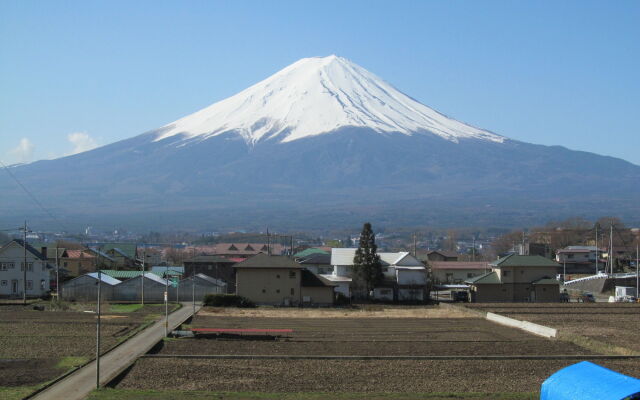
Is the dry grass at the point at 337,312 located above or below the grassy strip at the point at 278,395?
below

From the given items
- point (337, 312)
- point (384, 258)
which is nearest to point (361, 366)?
point (337, 312)

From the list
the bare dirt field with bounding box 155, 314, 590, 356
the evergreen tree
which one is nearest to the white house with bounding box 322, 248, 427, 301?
the evergreen tree

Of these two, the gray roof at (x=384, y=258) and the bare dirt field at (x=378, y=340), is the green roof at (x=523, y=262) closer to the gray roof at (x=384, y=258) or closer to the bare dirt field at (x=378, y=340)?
the gray roof at (x=384, y=258)

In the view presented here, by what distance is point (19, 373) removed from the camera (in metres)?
21.9

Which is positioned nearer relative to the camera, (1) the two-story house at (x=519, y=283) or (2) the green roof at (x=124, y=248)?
(1) the two-story house at (x=519, y=283)

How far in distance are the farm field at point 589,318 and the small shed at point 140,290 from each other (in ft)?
57.3

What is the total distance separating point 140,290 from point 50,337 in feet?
68.4

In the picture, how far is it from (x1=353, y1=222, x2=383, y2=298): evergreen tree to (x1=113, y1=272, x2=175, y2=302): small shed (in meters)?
11.1

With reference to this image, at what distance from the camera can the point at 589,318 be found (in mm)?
38219

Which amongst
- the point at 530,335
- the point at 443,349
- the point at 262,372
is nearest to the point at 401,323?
the point at 530,335

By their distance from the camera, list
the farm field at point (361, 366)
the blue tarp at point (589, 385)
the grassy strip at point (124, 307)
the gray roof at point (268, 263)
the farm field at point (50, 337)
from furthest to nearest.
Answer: the gray roof at point (268, 263)
the grassy strip at point (124, 307)
the farm field at point (50, 337)
the farm field at point (361, 366)
the blue tarp at point (589, 385)

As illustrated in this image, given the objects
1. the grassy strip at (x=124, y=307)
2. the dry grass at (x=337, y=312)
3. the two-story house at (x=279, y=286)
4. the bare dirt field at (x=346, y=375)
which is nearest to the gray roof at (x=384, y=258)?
the two-story house at (x=279, y=286)

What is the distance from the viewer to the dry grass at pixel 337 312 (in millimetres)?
40144

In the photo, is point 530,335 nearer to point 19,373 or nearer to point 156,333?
point 156,333
